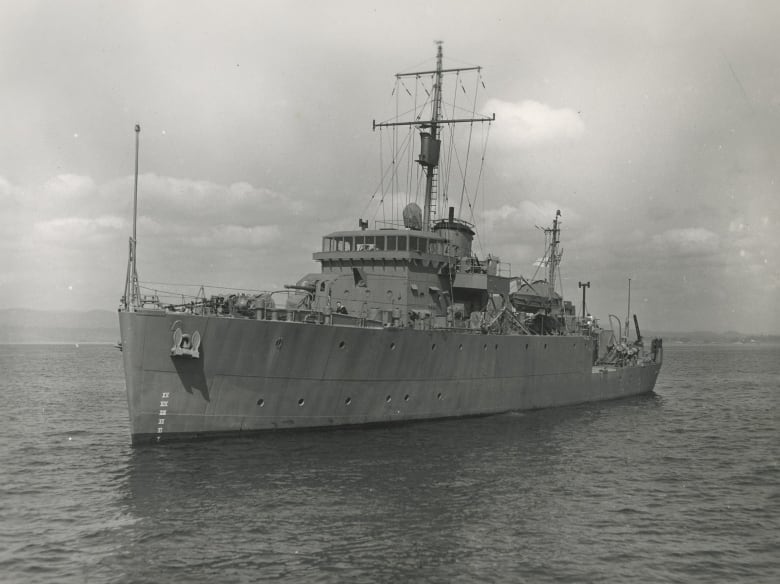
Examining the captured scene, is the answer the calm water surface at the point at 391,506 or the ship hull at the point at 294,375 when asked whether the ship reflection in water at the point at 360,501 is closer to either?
the calm water surface at the point at 391,506

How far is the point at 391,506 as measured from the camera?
12.2 metres

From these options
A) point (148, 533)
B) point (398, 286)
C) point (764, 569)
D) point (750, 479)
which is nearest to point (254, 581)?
point (148, 533)

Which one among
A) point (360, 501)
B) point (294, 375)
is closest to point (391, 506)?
point (360, 501)

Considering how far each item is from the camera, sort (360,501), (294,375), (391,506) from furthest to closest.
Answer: (294,375) → (360,501) → (391,506)

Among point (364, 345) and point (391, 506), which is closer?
point (391, 506)

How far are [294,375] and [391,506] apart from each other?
626 cm

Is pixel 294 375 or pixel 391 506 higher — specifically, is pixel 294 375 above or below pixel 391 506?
above

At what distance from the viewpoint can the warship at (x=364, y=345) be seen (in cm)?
1622

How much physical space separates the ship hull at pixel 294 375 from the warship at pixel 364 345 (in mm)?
32

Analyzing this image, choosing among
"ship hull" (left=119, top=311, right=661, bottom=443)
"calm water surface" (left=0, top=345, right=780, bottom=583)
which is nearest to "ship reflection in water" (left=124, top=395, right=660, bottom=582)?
"calm water surface" (left=0, top=345, right=780, bottom=583)

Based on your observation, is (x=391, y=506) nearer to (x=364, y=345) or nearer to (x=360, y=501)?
(x=360, y=501)

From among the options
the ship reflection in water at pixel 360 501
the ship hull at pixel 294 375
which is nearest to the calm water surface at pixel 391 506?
the ship reflection in water at pixel 360 501

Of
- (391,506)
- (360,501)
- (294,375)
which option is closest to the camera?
(391,506)

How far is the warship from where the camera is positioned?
1622 centimetres
